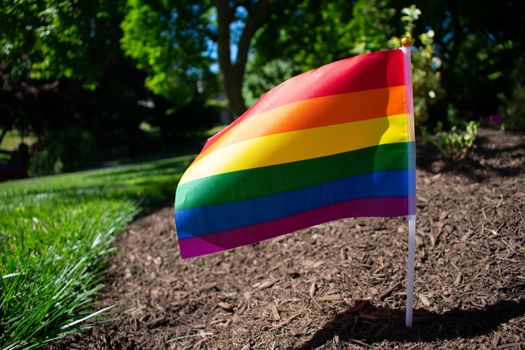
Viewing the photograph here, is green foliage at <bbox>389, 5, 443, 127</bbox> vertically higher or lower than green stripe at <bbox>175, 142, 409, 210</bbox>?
higher

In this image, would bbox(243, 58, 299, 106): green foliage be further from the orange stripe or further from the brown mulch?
the orange stripe

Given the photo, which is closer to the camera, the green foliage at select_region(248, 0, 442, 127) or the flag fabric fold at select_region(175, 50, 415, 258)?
the flag fabric fold at select_region(175, 50, 415, 258)

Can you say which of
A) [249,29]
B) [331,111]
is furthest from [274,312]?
[249,29]

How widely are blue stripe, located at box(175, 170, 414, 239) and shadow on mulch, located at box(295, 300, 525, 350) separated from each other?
738 mm

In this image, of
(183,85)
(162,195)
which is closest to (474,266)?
(162,195)

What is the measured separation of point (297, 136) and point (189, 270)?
6.18 ft

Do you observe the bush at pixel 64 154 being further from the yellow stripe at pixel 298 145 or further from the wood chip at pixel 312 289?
the yellow stripe at pixel 298 145

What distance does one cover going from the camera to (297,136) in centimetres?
211

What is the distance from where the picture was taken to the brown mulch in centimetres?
212

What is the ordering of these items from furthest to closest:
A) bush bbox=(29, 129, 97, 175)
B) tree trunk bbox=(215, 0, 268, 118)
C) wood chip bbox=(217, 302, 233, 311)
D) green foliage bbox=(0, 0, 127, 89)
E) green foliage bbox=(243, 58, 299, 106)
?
green foliage bbox=(243, 58, 299, 106)
bush bbox=(29, 129, 97, 175)
tree trunk bbox=(215, 0, 268, 118)
green foliage bbox=(0, 0, 127, 89)
wood chip bbox=(217, 302, 233, 311)

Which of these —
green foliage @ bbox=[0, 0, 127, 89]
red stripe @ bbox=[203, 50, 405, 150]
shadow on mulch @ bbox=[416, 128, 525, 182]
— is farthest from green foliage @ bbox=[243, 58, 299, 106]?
red stripe @ bbox=[203, 50, 405, 150]

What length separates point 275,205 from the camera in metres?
2.11

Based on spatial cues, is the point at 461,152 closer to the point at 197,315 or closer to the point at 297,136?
the point at 297,136

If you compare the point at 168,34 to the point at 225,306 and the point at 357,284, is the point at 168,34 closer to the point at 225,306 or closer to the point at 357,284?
the point at 225,306
